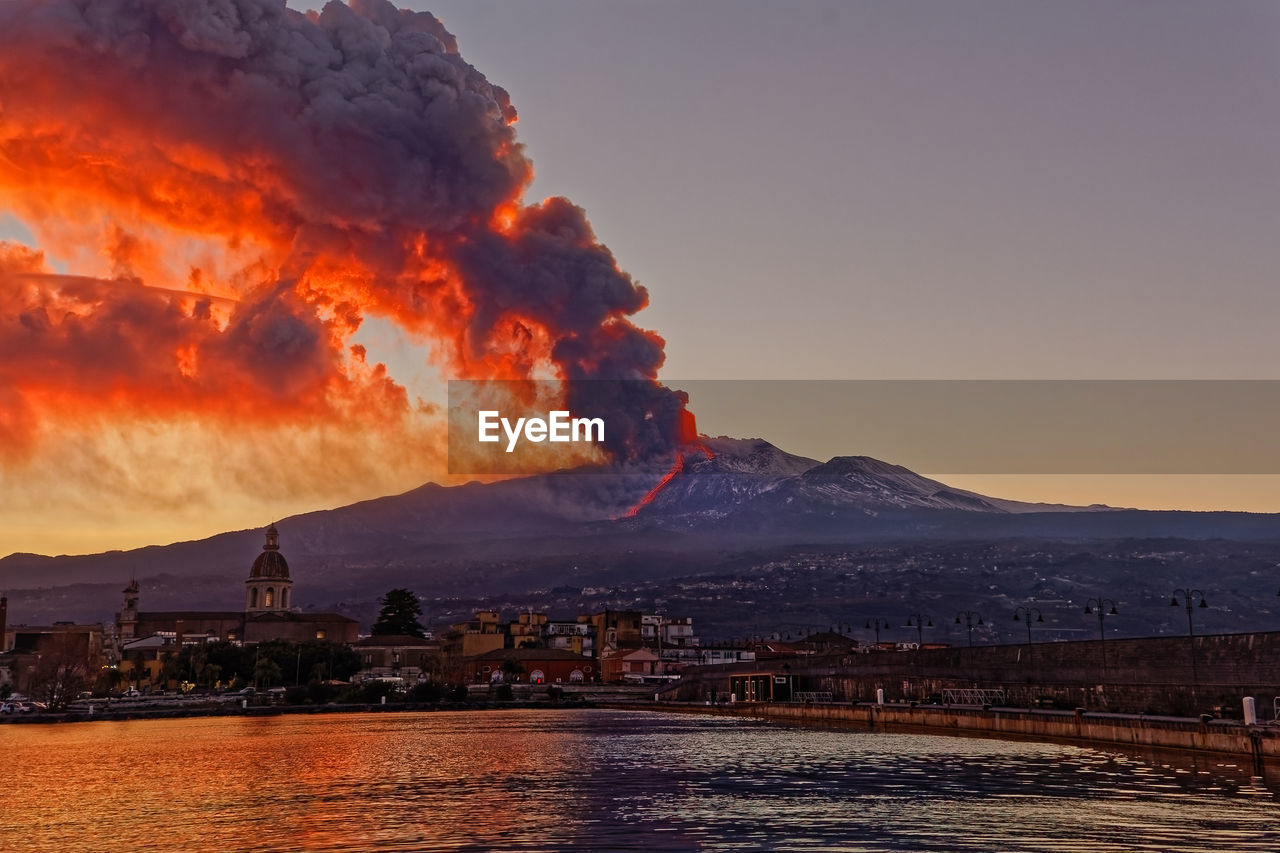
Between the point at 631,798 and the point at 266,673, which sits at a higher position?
the point at 631,798

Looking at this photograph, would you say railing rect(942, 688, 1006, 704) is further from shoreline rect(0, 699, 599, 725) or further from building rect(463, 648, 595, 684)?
building rect(463, 648, 595, 684)

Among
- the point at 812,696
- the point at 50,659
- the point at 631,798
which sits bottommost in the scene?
the point at 812,696

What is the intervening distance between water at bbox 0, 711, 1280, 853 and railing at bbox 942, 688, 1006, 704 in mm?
11502

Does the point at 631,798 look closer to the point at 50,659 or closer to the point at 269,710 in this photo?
the point at 269,710

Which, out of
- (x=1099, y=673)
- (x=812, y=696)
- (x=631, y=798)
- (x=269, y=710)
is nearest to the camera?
(x=631, y=798)

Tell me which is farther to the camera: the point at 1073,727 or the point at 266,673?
the point at 266,673

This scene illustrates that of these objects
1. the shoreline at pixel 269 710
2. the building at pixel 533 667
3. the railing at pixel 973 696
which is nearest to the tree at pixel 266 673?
the shoreline at pixel 269 710

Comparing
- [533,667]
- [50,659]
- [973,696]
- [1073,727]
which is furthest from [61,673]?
[1073,727]

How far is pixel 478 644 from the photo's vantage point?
188875 mm

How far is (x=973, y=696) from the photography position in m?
84.2

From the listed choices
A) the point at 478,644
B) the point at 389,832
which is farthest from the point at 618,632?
the point at 389,832

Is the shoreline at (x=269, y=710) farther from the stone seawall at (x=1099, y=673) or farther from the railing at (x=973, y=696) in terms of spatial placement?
the railing at (x=973, y=696)

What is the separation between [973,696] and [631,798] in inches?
1877

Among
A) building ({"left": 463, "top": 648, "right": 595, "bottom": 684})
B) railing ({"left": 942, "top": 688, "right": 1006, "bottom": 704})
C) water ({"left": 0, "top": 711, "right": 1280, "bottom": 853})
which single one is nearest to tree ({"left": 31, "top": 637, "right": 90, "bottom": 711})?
building ({"left": 463, "top": 648, "right": 595, "bottom": 684})
